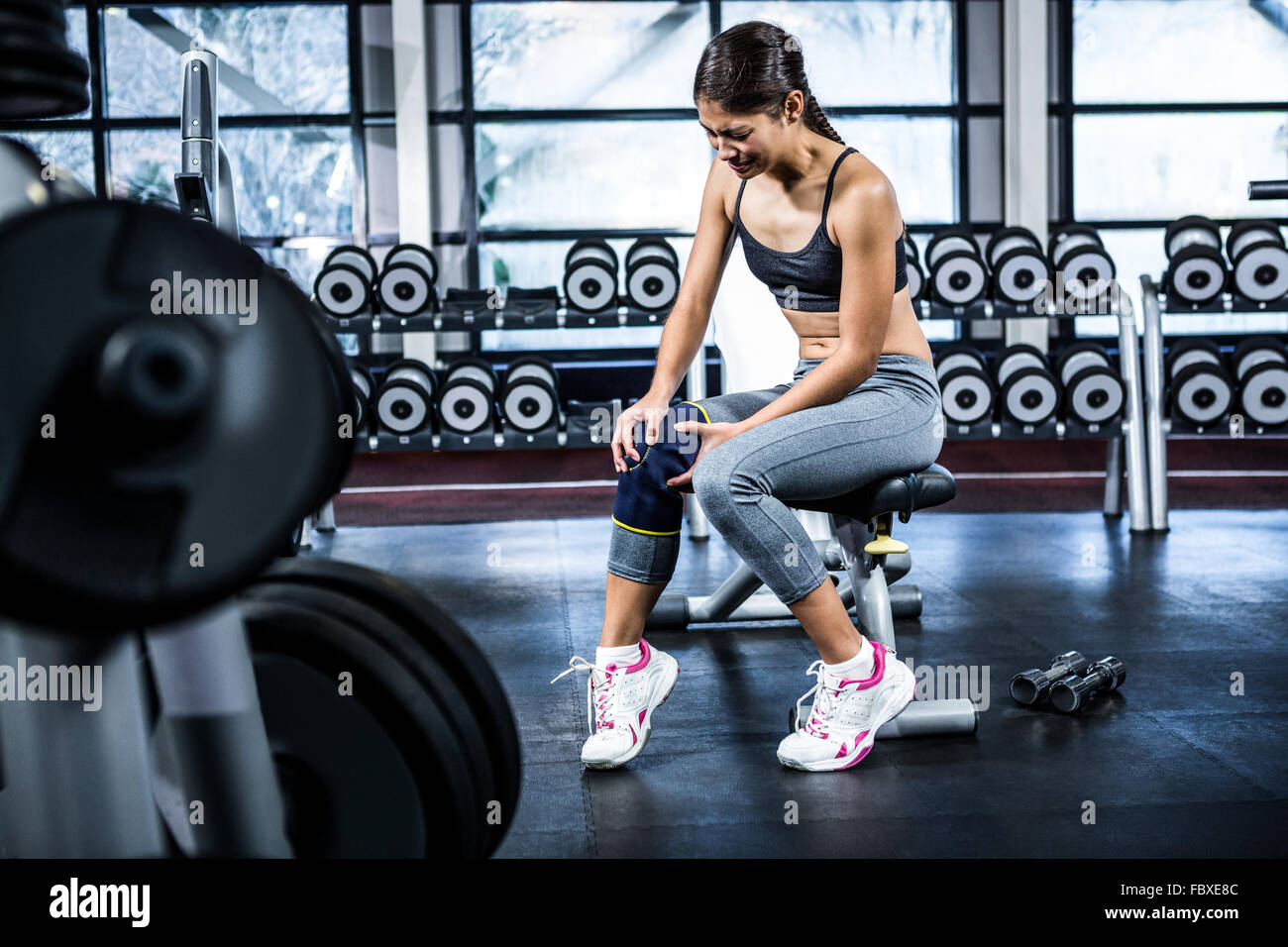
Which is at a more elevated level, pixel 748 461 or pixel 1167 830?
pixel 748 461

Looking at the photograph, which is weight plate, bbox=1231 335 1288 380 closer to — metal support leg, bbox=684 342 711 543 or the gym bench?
metal support leg, bbox=684 342 711 543

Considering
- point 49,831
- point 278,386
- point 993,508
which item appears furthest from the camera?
point 993,508

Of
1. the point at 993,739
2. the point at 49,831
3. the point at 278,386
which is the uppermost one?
the point at 278,386

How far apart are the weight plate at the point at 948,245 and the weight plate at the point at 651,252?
1007mm

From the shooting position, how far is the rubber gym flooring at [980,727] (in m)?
1.49

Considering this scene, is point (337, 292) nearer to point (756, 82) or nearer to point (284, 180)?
point (284, 180)

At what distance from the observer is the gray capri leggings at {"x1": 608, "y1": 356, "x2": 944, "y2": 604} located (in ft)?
5.37

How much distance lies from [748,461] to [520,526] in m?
3.14

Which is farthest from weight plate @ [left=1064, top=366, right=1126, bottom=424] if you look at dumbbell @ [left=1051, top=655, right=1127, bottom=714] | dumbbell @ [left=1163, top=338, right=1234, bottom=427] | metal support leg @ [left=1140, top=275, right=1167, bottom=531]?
dumbbell @ [left=1051, top=655, right=1127, bottom=714]

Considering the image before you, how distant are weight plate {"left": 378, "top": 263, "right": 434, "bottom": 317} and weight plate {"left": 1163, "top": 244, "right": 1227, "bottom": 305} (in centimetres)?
282

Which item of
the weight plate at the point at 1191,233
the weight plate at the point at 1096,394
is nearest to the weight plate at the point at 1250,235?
the weight plate at the point at 1191,233

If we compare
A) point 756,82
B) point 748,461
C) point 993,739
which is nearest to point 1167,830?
point 993,739

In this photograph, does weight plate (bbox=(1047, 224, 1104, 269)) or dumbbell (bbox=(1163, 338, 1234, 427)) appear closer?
dumbbell (bbox=(1163, 338, 1234, 427))

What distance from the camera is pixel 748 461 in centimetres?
163
